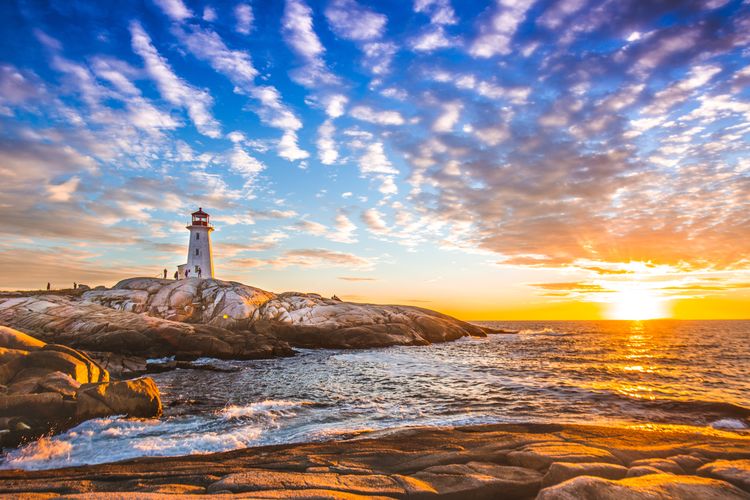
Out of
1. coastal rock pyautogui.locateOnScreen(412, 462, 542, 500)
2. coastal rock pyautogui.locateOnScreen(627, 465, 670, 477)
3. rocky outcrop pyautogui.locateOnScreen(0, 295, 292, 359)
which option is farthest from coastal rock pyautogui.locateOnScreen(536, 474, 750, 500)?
rocky outcrop pyautogui.locateOnScreen(0, 295, 292, 359)

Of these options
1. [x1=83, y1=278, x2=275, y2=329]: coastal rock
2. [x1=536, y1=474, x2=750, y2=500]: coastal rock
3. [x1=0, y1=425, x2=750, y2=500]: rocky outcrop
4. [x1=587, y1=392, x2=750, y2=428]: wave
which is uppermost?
[x1=83, y1=278, x2=275, y2=329]: coastal rock

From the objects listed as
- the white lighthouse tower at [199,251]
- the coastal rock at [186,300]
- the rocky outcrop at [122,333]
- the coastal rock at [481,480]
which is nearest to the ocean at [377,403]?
the coastal rock at [481,480]

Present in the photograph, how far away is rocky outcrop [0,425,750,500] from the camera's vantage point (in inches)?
236

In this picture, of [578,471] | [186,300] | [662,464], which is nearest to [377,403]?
[578,471]

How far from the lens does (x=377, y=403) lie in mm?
16156

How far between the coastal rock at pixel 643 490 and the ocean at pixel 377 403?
6.82 metres

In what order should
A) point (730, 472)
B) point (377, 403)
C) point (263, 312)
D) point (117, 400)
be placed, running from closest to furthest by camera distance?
point (730, 472) → point (117, 400) → point (377, 403) → point (263, 312)

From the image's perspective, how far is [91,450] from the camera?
33.9 feet

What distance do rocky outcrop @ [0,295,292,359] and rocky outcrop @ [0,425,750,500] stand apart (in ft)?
80.8

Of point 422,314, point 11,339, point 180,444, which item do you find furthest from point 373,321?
point 180,444

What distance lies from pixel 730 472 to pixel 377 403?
37.5ft

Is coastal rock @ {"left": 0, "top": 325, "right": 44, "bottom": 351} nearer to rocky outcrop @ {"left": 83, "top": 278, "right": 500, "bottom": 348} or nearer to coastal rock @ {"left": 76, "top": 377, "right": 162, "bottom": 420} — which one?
coastal rock @ {"left": 76, "top": 377, "right": 162, "bottom": 420}

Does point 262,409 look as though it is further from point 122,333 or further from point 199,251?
point 199,251

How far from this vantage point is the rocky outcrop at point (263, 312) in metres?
43.3
